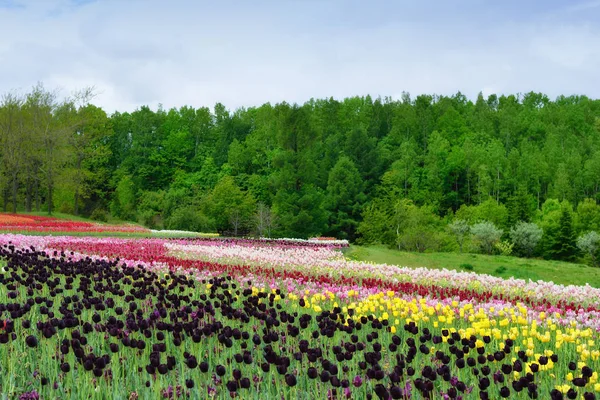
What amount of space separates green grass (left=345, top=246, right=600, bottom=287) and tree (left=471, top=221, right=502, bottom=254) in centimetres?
2173

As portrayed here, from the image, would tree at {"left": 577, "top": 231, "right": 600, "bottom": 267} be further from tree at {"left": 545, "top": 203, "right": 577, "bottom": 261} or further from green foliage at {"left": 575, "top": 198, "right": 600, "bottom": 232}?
green foliage at {"left": 575, "top": 198, "right": 600, "bottom": 232}

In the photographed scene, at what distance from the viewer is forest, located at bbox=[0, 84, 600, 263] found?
47.9 metres

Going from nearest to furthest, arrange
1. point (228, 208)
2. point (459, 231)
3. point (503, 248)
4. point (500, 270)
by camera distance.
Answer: point (500, 270)
point (503, 248)
point (459, 231)
point (228, 208)

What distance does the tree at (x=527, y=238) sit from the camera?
5338 cm

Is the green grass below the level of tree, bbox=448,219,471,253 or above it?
below

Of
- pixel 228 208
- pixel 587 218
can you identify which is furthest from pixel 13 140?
pixel 587 218

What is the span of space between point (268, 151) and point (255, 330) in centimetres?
6412

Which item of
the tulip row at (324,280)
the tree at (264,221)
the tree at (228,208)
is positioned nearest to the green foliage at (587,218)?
the tree at (264,221)

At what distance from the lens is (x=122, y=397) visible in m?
4.54

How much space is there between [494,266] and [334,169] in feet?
127

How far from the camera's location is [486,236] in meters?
45.8

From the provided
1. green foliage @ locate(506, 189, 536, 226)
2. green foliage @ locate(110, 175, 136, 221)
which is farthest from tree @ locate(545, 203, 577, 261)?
green foliage @ locate(110, 175, 136, 221)

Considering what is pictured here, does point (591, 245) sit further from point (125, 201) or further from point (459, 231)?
point (125, 201)

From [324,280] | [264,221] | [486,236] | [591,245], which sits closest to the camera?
[324,280]
